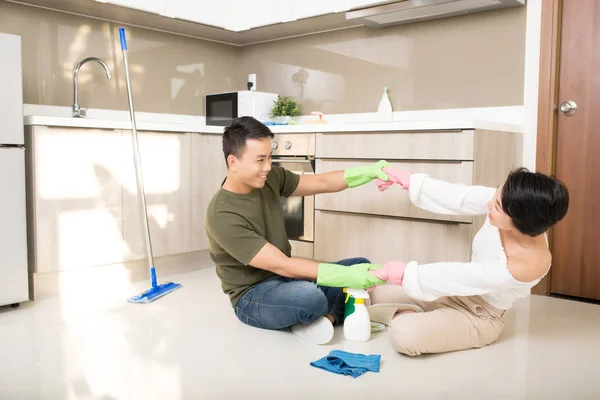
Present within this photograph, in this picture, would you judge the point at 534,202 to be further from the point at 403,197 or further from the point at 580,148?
the point at 580,148

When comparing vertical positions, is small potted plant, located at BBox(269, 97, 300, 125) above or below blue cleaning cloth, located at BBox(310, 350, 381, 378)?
above

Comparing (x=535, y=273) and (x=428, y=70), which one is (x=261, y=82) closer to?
(x=428, y=70)

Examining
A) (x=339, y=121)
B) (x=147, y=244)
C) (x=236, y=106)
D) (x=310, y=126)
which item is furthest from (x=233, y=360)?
(x=236, y=106)

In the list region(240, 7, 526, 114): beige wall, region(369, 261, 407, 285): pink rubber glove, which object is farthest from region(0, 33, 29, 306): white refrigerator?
region(240, 7, 526, 114): beige wall

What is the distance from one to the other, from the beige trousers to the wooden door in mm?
1080

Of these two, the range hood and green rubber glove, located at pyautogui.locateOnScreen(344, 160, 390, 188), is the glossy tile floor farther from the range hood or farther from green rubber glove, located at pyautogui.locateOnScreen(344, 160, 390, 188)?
the range hood

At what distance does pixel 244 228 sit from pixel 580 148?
183cm

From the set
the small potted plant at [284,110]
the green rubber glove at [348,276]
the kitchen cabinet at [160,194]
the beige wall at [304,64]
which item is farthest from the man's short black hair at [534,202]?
the small potted plant at [284,110]

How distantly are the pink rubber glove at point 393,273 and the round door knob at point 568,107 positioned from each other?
62.1 inches

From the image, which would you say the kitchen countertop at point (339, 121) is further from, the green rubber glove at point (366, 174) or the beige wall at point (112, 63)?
the green rubber glove at point (366, 174)

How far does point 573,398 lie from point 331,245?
5.66 feet

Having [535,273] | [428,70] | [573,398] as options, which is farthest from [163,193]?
[573,398]

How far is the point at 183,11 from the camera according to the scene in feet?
11.8

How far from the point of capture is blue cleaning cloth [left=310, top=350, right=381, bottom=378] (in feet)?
6.26
